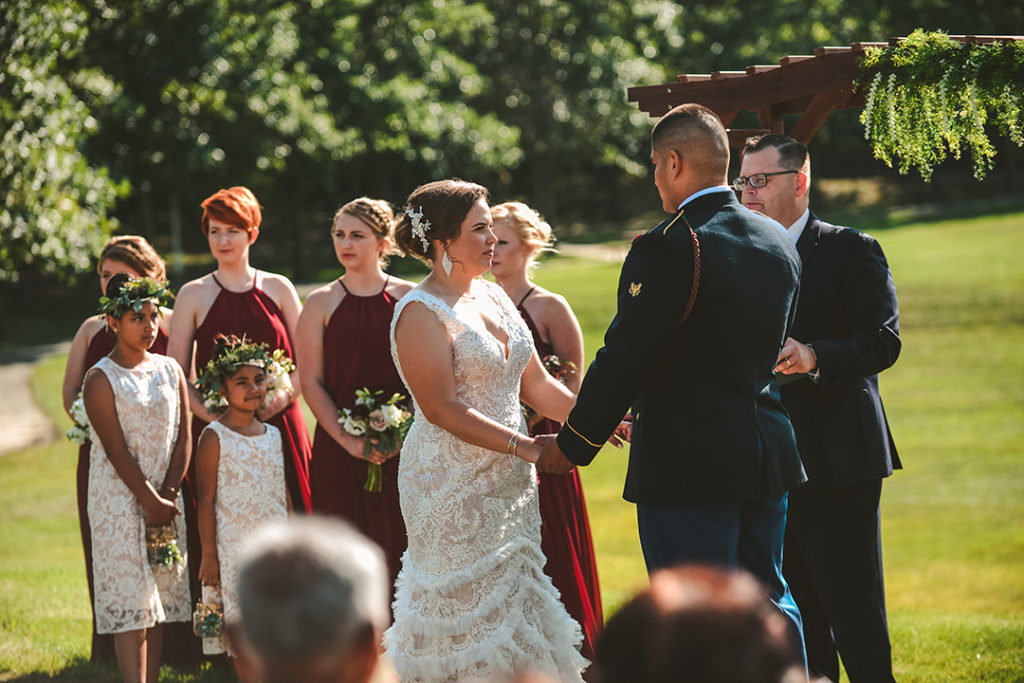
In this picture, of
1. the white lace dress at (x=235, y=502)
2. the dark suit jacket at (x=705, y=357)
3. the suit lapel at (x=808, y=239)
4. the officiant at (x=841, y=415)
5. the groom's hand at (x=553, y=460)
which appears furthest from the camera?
the white lace dress at (x=235, y=502)

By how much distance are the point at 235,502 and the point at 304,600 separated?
4064 millimetres

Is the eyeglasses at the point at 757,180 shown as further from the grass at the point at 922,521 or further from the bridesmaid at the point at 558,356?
the grass at the point at 922,521

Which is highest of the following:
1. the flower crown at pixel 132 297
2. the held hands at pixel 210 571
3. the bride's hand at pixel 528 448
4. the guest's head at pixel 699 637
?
the flower crown at pixel 132 297

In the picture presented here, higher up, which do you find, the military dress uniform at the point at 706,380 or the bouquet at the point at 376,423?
the military dress uniform at the point at 706,380

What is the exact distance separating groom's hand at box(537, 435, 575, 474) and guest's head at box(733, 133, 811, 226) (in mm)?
1715

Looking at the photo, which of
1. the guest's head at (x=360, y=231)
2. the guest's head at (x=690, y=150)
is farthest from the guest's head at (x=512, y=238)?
the guest's head at (x=690, y=150)

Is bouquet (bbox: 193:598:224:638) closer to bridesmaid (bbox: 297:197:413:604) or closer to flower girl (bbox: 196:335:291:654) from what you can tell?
flower girl (bbox: 196:335:291:654)

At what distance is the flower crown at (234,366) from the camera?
584cm

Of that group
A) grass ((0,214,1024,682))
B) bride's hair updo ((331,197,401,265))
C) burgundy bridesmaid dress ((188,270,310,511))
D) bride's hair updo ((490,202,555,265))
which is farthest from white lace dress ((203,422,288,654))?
bride's hair updo ((490,202,555,265))

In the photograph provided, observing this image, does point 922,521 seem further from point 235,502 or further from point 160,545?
point 160,545

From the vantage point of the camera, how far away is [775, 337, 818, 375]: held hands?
4.49 metres

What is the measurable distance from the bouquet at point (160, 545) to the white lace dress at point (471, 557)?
167 cm

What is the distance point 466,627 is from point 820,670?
2.21m

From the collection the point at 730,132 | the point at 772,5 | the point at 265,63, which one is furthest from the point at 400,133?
the point at 730,132
